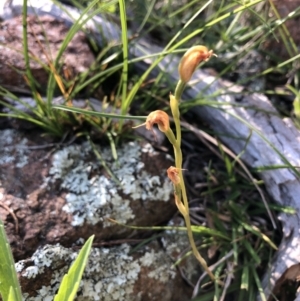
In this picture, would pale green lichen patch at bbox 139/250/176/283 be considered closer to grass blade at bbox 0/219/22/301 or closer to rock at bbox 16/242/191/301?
rock at bbox 16/242/191/301

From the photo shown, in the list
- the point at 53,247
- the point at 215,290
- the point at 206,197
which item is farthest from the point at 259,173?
the point at 53,247

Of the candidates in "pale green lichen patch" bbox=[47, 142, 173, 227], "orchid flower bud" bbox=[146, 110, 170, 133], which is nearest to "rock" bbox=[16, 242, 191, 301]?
"pale green lichen patch" bbox=[47, 142, 173, 227]

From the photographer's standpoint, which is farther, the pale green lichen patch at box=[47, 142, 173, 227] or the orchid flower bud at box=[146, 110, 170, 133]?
the pale green lichen patch at box=[47, 142, 173, 227]

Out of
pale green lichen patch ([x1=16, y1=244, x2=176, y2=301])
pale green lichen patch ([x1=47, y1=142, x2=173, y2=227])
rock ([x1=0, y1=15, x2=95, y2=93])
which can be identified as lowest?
pale green lichen patch ([x1=16, y1=244, x2=176, y2=301])

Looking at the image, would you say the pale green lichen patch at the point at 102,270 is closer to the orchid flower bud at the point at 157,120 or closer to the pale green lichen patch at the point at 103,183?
Result: the pale green lichen patch at the point at 103,183

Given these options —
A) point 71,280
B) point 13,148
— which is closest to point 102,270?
point 71,280

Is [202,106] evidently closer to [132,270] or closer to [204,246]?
[204,246]

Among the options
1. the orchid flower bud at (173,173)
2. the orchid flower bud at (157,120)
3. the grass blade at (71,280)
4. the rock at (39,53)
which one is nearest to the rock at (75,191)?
the rock at (39,53)

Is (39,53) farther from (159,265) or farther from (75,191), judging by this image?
(159,265)
